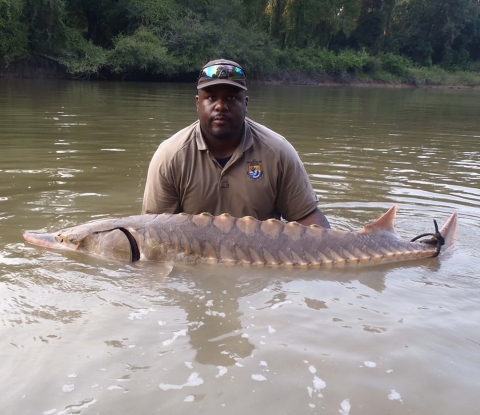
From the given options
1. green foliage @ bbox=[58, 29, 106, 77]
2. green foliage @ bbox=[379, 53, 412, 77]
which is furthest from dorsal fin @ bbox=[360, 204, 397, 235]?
green foliage @ bbox=[379, 53, 412, 77]

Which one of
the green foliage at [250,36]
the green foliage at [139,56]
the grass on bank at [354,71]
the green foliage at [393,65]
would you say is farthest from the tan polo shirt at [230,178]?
the green foliage at [393,65]

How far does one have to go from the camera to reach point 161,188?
4016 millimetres

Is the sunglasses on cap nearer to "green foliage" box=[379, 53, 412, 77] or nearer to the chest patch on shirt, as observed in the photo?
the chest patch on shirt

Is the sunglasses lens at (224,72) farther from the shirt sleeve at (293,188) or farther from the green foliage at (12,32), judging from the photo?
the green foliage at (12,32)

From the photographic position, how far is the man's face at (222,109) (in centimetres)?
376

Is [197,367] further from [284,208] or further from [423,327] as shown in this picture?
[284,208]

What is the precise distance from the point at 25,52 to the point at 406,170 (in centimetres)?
2528

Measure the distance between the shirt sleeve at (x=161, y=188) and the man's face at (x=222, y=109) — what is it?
0.43 metres

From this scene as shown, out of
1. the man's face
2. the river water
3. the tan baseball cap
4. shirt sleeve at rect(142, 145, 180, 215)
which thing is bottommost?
the river water

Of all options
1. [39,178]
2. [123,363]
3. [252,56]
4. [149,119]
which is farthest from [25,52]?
[123,363]

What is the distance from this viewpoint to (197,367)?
2.40m

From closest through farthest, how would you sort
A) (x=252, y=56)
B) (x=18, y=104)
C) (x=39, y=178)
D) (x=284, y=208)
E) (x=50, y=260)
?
(x=50, y=260) < (x=284, y=208) < (x=39, y=178) < (x=18, y=104) < (x=252, y=56)

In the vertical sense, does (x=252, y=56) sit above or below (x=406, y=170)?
above

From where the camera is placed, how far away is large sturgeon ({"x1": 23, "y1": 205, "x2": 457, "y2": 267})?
3691 mm
